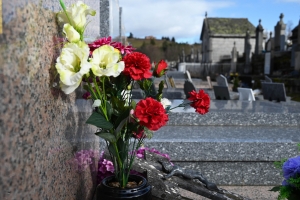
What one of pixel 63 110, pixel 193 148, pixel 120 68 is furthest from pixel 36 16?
pixel 193 148

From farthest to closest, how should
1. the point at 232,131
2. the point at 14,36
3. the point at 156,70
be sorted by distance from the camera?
the point at 232,131 → the point at 156,70 → the point at 14,36

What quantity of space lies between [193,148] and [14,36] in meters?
3.17

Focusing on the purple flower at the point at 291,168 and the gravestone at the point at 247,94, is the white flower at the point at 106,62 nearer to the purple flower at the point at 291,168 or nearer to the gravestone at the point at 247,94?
the purple flower at the point at 291,168

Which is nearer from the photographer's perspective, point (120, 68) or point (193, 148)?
point (120, 68)

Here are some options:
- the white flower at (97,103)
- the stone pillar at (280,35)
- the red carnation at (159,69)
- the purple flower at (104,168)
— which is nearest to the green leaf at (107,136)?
the white flower at (97,103)

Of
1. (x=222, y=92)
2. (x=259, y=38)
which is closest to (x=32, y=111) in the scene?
(x=222, y=92)

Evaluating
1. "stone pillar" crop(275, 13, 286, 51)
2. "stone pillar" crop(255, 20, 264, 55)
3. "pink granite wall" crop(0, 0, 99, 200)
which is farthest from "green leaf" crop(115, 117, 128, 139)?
"stone pillar" crop(255, 20, 264, 55)

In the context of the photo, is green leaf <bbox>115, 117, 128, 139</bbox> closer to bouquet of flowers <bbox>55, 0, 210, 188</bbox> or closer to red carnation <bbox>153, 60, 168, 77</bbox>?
bouquet of flowers <bbox>55, 0, 210, 188</bbox>

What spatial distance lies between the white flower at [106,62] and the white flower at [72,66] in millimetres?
97

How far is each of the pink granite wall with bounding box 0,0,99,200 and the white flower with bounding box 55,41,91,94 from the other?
0.19ft

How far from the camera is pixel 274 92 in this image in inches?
359

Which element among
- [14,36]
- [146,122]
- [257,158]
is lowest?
[257,158]

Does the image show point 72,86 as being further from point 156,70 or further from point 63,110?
point 156,70

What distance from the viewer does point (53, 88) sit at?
1601 mm
